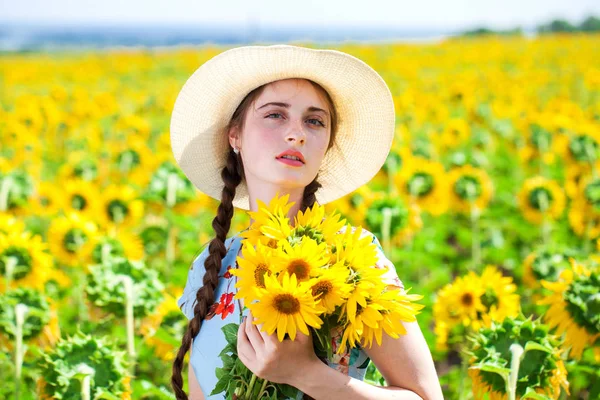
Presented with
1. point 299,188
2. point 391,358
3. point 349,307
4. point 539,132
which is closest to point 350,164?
point 299,188

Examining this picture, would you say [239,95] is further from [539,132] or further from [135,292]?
[539,132]

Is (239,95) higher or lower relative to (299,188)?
higher

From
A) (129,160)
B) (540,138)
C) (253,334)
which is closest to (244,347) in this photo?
(253,334)

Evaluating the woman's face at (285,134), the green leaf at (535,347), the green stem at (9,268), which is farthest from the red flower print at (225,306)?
the green stem at (9,268)

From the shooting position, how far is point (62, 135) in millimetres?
7371

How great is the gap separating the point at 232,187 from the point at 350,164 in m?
0.40

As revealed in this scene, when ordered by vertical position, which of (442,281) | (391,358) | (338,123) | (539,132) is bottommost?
(442,281)

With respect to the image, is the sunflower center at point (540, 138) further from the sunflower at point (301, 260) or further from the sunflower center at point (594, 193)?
→ the sunflower at point (301, 260)

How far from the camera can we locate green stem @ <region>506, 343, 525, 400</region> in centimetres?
189

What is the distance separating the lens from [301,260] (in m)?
1.35

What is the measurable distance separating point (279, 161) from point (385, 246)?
182 centimetres

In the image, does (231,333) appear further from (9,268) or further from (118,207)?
(118,207)

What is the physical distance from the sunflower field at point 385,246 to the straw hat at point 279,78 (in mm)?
537

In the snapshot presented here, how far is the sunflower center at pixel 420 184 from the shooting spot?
4.28 meters
